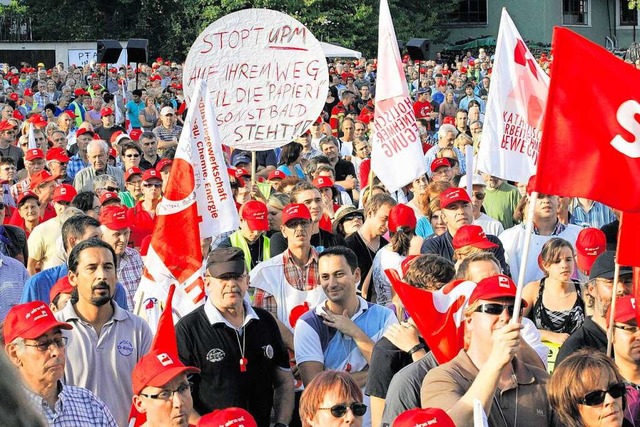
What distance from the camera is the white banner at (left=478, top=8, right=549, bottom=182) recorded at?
32.1ft

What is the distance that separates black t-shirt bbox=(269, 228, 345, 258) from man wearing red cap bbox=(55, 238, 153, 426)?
2.58 meters

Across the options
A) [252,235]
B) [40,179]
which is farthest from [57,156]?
[252,235]

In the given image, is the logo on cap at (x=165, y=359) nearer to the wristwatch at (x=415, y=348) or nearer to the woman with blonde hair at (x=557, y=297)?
the wristwatch at (x=415, y=348)

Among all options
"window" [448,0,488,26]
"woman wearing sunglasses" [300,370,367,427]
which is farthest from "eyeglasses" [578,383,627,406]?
"window" [448,0,488,26]

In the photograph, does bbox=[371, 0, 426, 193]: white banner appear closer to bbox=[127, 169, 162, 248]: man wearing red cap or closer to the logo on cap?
bbox=[127, 169, 162, 248]: man wearing red cap

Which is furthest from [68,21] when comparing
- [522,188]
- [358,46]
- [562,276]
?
[562,276]

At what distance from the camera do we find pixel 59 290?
652 centimetres

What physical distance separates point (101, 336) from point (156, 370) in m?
0.93

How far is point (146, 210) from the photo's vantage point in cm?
1012

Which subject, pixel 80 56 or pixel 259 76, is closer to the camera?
pixel 259 76

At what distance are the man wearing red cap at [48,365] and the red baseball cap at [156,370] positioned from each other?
0.22 meters

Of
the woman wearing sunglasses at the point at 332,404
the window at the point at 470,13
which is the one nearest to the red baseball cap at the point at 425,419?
the woman wearing sunglasses at the point at 332,404

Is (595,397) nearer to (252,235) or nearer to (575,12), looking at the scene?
(252,235)

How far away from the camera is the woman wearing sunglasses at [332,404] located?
477 cm
